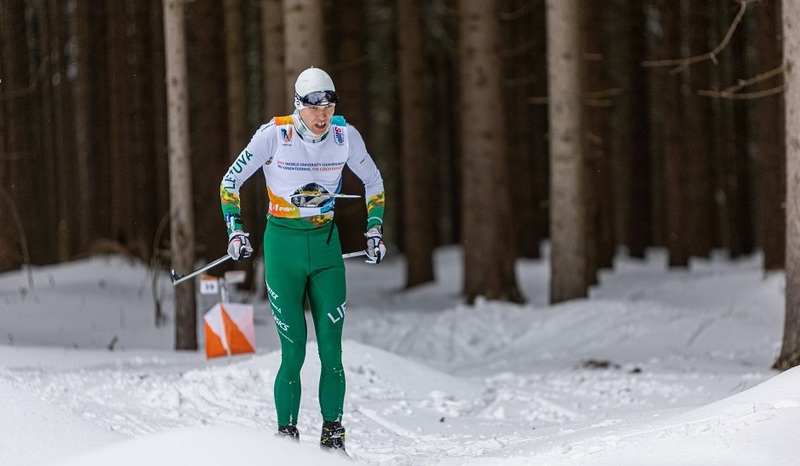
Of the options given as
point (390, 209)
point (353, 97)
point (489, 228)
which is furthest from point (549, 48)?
point (390, 209)

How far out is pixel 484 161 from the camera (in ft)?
53.8

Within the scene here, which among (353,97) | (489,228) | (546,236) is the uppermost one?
(353,97)

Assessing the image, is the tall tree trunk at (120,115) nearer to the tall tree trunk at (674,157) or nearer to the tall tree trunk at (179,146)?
the tall tree trunk at (179,146)

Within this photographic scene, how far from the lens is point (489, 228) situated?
1658 centimetres

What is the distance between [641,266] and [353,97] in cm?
925

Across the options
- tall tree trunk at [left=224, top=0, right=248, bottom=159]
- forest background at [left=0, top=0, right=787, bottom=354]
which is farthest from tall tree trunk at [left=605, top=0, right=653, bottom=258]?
tall tree trunk at [left=224, top=0, right=248, bottom=159]

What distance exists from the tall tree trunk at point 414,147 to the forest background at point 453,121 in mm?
33

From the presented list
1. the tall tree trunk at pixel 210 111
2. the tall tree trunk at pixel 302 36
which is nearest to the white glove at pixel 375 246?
the tall tree trunk at pixel 302 36

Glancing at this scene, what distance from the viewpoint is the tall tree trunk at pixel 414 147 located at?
20797mm

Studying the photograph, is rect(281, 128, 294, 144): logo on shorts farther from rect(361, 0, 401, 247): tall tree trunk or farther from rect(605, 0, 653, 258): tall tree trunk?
rect(361, 0, 401, 247): tall tree trunk

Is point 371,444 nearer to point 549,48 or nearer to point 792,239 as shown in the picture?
point 792,239

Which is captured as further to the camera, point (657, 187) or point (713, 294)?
point (657, 187)

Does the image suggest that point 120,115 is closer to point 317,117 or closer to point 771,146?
point 771,146

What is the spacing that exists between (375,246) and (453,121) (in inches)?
1022
